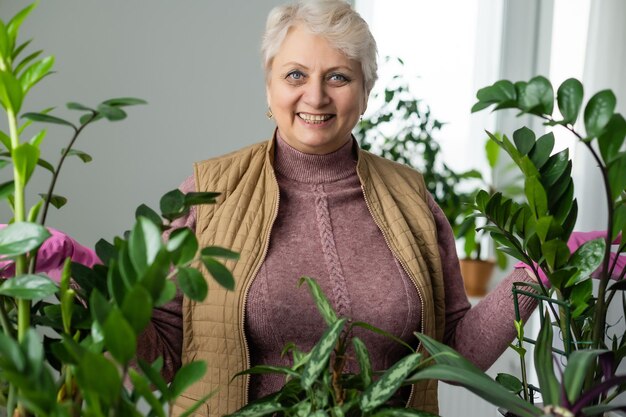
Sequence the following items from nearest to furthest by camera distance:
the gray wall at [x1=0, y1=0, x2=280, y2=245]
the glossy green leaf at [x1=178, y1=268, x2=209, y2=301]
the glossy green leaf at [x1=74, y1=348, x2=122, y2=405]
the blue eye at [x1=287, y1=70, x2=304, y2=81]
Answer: the glossy green leaf at [x1=74, y1=348, x2=122, y2=405], the glossy green leaf at [x1=178, y1=268, x2=209, y2=301], the blue eye at [x1=287, y1=70, x2=304, y2=81], the gray wall at [x1=0, y1=0, x2=280, y2=245]

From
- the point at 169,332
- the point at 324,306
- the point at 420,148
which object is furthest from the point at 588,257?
the point at 420,148

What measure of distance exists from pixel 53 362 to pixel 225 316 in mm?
574

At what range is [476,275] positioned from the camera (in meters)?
3.46

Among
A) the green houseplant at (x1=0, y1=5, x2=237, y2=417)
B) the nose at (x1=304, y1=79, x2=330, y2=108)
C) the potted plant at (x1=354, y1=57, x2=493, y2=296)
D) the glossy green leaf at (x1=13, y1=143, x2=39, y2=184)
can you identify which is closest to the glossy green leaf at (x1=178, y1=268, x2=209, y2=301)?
the green houseplant at (x1=0, y1=5, x2=237, y2=417)

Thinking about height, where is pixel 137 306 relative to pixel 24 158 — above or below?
below

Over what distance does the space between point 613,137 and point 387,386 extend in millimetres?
403

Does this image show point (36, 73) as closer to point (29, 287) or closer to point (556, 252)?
point (29, 287)

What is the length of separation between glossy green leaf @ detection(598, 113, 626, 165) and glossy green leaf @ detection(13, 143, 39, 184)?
26.6 inches

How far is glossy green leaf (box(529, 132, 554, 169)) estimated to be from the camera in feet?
3.83

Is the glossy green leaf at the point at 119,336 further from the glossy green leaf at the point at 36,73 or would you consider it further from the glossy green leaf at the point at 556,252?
the glossy green leaf at the point at 556,252

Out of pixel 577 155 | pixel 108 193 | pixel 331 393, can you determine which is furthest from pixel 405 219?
pixel 108 193

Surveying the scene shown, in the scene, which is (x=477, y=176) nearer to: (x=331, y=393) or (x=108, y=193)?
(x=108, y=193)

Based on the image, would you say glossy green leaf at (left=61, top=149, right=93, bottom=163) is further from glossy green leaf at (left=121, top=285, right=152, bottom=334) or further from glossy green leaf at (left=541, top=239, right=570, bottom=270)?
glossy green leaf at (left=541, top=239, right=570, bottom=270)

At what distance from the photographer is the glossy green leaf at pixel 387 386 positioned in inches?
37.2
